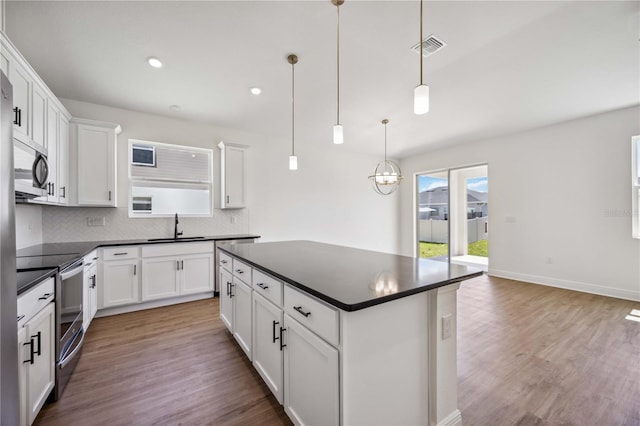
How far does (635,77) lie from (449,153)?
3.01 metres

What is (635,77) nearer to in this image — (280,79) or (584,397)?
(584,397)

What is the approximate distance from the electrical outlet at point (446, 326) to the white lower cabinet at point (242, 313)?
4.37ft

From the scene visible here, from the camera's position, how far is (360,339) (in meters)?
1.14

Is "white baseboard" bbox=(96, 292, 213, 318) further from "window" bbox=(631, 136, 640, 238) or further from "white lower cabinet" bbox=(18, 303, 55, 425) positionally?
"window" bbox=(631, 136, 640, 238)

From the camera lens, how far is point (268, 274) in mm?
1660

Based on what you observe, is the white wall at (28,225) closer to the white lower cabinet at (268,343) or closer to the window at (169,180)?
the window at (169,180)

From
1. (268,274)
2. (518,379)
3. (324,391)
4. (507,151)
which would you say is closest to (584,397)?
(518,379)

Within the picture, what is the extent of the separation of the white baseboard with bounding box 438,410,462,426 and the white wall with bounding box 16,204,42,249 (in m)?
4.04

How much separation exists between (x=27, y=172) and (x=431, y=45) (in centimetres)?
335

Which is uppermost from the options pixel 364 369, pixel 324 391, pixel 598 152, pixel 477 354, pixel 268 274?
pixel 598 152

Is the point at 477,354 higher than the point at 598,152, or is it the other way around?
the point at 598,152

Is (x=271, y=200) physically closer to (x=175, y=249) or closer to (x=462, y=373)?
(x=175, y=249)

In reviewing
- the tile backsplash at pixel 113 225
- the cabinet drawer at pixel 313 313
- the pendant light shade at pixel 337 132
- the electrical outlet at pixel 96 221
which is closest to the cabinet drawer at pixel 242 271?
the cabinet drawer at pixel 313 313

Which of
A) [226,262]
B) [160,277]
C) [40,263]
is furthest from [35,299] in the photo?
[160,277]
